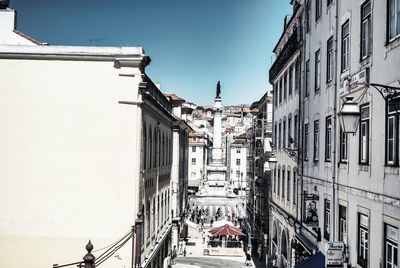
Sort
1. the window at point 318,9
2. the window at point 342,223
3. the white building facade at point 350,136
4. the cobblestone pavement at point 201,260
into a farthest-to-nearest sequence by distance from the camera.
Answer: the cobblestone pavement at point 201,260 < the window at point 318,9 < the window at point 342,223 < the white building facade at point 350,136

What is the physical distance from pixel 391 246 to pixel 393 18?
5140 mm

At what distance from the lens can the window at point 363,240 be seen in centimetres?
1255

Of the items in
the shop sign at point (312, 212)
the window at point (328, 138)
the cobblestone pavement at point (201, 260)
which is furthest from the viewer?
the cobblestone pavement at point (201, 260)

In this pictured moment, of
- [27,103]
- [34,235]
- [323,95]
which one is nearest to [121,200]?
[34,235]

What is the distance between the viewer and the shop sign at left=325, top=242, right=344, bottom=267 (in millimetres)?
13422

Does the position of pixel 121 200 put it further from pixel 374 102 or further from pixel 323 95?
pixel 374 102

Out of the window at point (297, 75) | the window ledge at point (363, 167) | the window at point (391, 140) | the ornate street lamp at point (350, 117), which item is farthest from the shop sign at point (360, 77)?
the window at point (297, 75)

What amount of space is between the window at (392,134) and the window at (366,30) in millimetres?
2342

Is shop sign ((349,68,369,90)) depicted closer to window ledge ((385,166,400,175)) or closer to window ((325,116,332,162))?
window ledge ((385,166,400,175))

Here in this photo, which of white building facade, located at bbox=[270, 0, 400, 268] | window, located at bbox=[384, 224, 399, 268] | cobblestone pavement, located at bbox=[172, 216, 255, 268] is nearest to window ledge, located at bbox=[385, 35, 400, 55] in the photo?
white building facade, located at bbox=[270, 0, 400, 268]

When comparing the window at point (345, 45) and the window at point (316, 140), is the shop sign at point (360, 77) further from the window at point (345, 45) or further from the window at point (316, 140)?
the window at point (316, 140)

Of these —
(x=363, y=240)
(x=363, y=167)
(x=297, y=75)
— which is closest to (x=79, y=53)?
(x=363, y=167)

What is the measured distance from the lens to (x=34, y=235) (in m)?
17.2

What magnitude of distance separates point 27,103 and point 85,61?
8.45 feet
